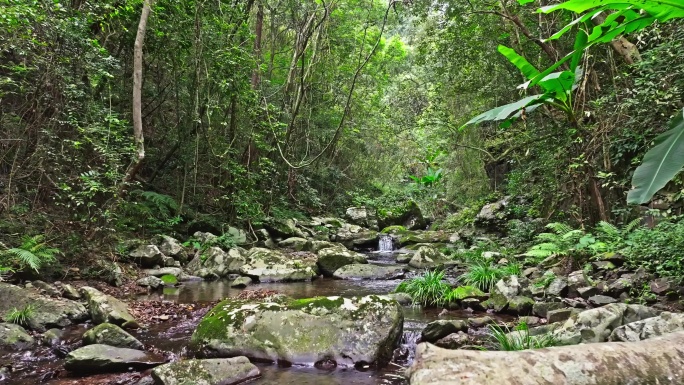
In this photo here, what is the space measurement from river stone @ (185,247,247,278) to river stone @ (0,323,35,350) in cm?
413

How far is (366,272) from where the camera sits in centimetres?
916

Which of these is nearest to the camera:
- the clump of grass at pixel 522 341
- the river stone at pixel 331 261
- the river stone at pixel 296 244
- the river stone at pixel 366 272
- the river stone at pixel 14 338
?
the clump of grass at pixel 522 341

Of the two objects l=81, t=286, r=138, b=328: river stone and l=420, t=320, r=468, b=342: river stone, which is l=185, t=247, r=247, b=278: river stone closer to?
l=81, t=286, r=138, b=328: river stone

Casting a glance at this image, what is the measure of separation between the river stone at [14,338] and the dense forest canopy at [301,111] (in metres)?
2.41

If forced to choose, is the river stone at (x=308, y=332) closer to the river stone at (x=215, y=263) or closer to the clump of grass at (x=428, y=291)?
the clump of grass at (x=428, y=291)

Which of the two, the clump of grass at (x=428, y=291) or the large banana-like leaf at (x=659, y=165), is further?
the clump of grass at (x=428, y=291)

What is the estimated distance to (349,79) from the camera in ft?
50.4

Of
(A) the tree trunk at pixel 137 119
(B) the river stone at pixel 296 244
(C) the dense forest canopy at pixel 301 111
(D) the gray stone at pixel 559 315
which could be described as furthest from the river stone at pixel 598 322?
(B) the river stone at pixel 296 244

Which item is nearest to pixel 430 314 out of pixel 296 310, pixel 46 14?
pixel 296 310

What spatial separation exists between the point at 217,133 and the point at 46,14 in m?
5.52

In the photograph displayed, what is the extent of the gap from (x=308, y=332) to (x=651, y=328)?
9.91 ft

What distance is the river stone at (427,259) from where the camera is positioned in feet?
32.7

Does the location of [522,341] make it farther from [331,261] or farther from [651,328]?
[331,261]

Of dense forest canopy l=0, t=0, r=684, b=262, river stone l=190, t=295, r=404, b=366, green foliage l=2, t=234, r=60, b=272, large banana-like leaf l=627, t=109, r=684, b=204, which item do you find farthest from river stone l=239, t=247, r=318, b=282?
large banana-like leaf l=627, t=109, r=684, b=204
